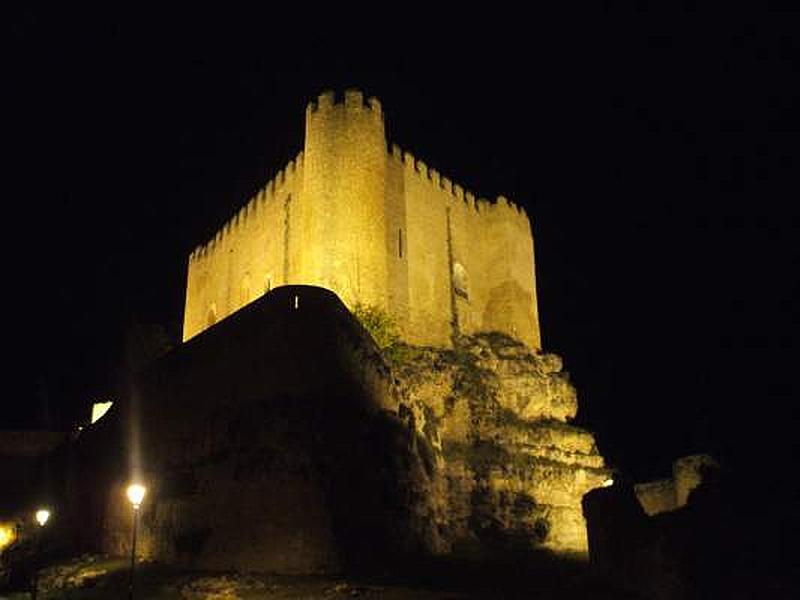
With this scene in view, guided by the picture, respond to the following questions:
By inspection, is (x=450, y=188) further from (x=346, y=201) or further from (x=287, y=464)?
(x=287, y=464)

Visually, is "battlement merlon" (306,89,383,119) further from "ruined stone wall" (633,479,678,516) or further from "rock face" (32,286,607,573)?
"ruined stone wall" (633,479,678,516)

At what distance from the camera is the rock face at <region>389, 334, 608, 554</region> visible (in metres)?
24.0

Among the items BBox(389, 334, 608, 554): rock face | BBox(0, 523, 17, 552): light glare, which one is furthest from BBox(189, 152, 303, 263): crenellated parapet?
BBox(0, 523, 17, 552): light glare

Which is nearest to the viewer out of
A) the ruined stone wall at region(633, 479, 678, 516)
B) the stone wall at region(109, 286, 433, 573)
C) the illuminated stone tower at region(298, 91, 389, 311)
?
the stone wall at region(109, 286, 433, 573)

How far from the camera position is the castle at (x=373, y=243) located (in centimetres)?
2664

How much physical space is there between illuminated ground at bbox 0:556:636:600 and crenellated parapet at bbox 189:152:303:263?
58.5ft

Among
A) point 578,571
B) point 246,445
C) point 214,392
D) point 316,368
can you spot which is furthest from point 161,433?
point 578,571

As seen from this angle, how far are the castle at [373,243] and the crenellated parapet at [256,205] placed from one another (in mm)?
85

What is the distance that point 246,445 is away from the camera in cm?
1670

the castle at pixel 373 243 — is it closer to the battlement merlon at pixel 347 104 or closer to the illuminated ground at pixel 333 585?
the battlement merlon at pixel 347 104

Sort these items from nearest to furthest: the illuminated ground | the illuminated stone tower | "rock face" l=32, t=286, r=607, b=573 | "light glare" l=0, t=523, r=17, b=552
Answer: the illuminated ground < "rock face" l=32, t=286, r=607, b=573 < "light glare" l=0, t=523, r=17, b=552 < the illuminated stone tower

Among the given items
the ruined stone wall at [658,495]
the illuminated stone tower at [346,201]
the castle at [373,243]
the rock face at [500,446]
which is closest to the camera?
the rock face at [500,446]

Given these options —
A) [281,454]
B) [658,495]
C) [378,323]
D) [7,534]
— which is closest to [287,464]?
[281,454]

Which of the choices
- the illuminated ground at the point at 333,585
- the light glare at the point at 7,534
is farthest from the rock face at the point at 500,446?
the light glare at the point at 7,534
